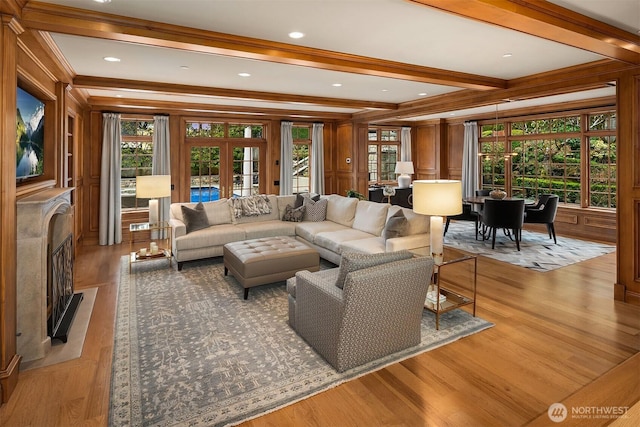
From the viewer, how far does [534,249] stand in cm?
645

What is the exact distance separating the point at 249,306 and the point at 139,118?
5.21m

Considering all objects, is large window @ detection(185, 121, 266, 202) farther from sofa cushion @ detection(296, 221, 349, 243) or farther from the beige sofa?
sofa cushion @ detection(296, 221, 349, 243)

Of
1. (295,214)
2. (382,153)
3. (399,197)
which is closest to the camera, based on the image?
(295,214)

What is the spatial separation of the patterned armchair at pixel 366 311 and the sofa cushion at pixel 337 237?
1976 mm

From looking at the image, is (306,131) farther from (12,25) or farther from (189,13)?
(12,25)

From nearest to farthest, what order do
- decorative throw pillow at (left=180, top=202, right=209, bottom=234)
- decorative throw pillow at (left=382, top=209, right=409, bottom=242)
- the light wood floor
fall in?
the light wood floor, decorative throw pillow at (left=382, top=209, right=409, bottom=242), decorative throw pillow at (left=180, top=202, right=209, bottom=234)

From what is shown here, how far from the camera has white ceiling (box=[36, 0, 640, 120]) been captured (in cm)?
281

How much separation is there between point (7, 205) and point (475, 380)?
3.31 m

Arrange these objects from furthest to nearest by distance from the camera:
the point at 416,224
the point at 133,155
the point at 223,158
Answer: the point at 223,158
the point at 133,155
the point at 416,224

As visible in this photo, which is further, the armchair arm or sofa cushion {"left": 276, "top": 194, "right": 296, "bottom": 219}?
sofa cushion {"left": 276, "top": 194, "right": 296, "bottom": 219}

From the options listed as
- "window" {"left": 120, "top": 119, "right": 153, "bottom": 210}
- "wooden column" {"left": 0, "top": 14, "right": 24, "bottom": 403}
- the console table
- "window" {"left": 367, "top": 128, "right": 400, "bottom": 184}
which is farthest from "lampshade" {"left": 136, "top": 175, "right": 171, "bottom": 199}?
"window" {"left": 367, "top": 128, "right": 400, "bottom": 184}

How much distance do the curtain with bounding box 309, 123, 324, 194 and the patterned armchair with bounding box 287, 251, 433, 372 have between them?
6140mm

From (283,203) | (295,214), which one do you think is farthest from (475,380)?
(283,203)

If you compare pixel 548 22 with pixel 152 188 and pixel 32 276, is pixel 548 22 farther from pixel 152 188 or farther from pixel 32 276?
pixel 152 188
